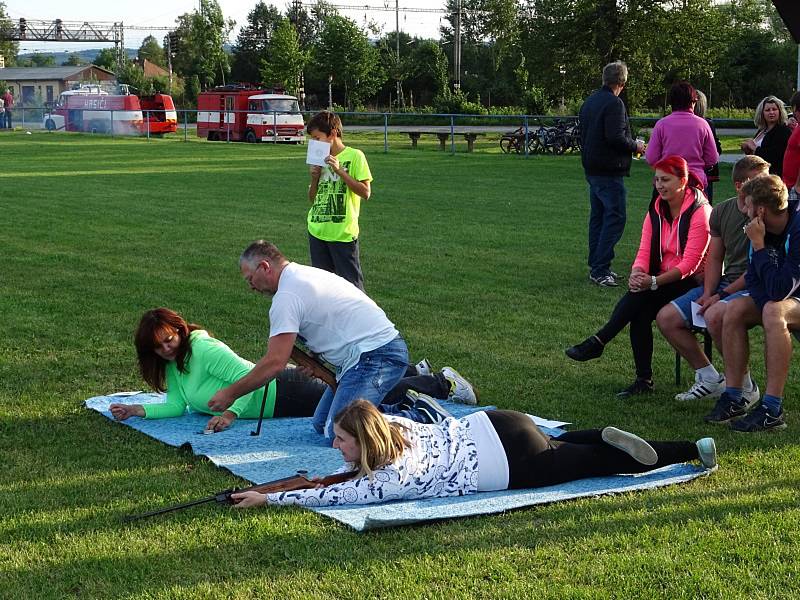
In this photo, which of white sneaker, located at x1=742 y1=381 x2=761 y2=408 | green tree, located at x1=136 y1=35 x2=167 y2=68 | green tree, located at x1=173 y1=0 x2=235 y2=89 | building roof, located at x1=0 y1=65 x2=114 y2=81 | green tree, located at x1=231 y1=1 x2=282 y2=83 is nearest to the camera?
white sneaker, located at x1=742 y1=381 x2=761 y2=408

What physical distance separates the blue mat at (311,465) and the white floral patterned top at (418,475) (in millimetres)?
50

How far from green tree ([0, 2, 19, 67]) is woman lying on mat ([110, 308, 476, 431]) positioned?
111429 millimetres

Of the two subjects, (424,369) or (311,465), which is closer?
(311,465)

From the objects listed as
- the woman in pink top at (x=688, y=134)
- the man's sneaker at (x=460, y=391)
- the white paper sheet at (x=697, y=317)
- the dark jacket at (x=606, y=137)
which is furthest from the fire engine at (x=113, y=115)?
the white paper sheet at (x=697, y=317)

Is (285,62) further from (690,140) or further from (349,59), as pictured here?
(690,140)

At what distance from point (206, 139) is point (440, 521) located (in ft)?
132

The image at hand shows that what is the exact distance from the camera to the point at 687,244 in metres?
7.09

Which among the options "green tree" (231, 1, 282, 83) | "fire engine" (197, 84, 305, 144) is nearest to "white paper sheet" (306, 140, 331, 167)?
"fire engine" (197, 84, 305, 144)

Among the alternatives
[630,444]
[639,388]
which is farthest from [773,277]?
[630,444]

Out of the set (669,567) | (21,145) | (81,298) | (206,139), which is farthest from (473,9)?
(669,567)

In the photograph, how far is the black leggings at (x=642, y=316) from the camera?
715 cm

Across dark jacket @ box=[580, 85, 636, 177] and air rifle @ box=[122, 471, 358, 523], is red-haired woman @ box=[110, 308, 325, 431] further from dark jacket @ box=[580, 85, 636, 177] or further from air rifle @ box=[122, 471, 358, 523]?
dark jacket @ box=[580, 85, 636, 177]

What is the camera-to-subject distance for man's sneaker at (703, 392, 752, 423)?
20.9ft

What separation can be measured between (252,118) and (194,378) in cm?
3559
